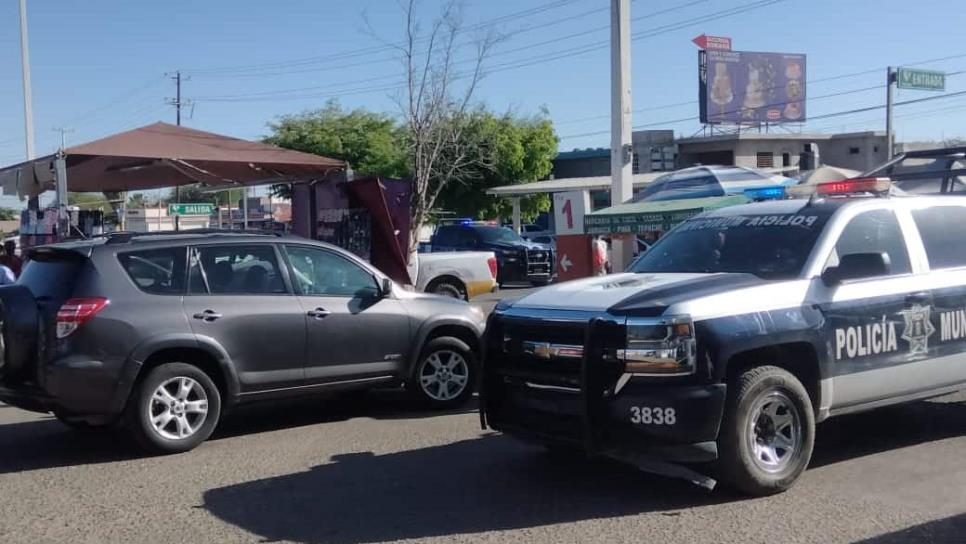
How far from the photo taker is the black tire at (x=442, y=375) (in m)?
8.98

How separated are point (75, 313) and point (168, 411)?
105 cm

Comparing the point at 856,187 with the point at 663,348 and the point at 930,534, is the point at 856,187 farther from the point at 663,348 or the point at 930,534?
the point at 930,534

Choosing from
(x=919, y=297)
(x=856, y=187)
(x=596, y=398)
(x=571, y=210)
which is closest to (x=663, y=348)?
(x=596, y=398)

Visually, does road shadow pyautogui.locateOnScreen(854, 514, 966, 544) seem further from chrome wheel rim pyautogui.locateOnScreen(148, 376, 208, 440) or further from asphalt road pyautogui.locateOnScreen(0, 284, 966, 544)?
chrome wheel rim pyautogui.locateOnScreen(148, 376, 208, 440)

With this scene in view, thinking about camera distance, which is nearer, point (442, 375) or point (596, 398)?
point (596, 398)

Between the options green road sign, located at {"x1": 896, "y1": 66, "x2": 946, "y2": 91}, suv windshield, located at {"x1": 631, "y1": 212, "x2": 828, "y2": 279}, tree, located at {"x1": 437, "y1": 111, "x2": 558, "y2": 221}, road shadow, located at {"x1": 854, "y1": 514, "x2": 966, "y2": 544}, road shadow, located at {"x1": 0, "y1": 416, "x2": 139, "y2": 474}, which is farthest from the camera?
tree, located at {"x1": 437, "y1": 111, "x2": 558, "y2": 221}

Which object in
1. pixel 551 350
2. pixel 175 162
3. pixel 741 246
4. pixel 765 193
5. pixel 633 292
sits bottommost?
pixel 551 350

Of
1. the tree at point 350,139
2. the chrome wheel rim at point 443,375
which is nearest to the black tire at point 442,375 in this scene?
the chrome wheel rim at point 443,375

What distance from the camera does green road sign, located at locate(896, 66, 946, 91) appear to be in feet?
114

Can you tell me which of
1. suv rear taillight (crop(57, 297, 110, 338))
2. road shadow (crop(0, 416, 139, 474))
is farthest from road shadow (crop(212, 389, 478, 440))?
suv rear taillight (crop(57, 297, 110, 338))

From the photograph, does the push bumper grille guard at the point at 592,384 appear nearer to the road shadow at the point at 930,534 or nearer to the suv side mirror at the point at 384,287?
the road shadow at the point at 930,534

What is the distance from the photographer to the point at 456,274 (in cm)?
1667

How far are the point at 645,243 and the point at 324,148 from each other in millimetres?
22816

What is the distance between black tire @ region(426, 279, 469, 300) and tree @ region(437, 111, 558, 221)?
20.9m
